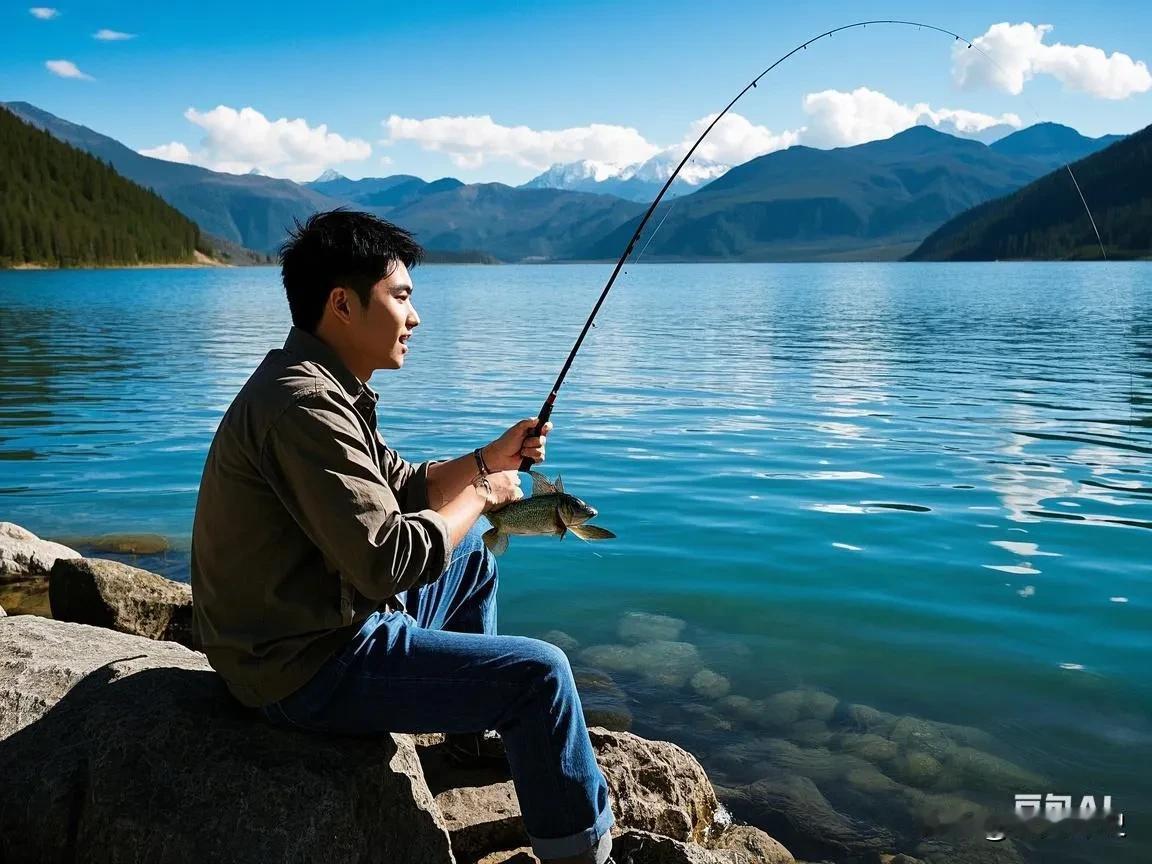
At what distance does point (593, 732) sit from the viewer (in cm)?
548

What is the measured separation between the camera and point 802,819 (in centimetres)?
589

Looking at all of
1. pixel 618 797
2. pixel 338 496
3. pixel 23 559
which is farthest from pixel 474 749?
pixel 23 559

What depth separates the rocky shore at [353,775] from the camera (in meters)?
3.74

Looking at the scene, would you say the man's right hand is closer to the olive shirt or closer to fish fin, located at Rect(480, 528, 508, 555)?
fish fin, located at Rect(480, 528, 508, 555)

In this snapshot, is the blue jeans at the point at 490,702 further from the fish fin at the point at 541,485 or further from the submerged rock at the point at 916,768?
the submerged rock at the point at 916,768

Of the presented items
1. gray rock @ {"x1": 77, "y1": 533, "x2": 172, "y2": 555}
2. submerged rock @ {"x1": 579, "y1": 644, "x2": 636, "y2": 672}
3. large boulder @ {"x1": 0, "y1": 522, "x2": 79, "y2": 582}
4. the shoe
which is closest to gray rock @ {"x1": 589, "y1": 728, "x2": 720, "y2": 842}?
the shoe

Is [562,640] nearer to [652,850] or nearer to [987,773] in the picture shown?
[987,773]

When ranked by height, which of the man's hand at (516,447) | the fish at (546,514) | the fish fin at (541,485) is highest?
the man's hand at (516,447)

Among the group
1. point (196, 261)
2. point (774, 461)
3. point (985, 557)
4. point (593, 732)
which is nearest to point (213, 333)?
point (774, 461)

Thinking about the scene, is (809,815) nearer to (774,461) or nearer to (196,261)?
(774,461)

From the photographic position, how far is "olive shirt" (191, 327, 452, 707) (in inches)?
135

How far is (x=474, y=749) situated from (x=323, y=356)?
215 centimetres

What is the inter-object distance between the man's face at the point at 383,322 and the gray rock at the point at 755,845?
2.97 metres

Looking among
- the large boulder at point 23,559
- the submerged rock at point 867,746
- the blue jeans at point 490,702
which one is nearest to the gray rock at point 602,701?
the submerged rock at point 867,746
